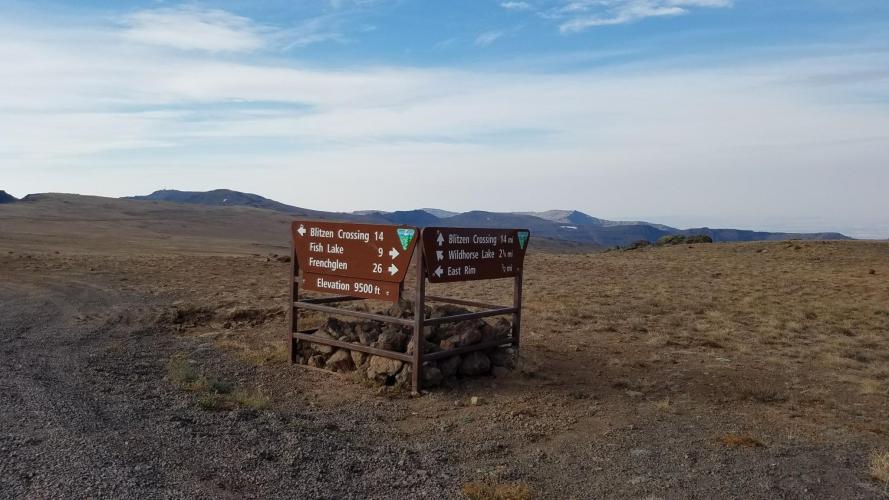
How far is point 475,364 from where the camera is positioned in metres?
9.80

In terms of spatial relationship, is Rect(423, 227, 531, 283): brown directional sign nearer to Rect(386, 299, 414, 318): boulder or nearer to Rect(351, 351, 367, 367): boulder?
Rect(386, 299, 414, 318): boulder

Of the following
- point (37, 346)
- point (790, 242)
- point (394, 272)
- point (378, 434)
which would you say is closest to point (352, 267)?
point (394, 272)

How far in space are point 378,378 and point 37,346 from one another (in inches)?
213

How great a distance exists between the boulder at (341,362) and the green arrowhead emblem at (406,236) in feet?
6.06

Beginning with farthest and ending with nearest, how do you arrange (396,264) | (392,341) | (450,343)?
(392,341) < (450,343) < (396,264)

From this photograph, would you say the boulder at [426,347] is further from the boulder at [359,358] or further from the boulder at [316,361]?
the boulder at [316,361]

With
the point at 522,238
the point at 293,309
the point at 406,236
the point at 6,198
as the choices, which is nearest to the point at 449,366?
the point at 406,236

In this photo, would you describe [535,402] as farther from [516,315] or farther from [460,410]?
[516,315]

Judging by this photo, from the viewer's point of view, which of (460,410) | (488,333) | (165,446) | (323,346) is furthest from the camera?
(323,346)

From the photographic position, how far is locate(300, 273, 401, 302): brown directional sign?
376 inches

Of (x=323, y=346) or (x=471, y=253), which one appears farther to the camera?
(x=323, y=346)

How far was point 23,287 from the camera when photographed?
19.1 meters

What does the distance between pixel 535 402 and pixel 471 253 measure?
2.19 metres

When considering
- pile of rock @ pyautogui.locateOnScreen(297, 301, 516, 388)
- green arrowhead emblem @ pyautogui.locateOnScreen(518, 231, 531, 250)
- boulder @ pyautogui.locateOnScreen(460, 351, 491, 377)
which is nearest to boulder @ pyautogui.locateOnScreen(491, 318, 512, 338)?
pile of rock @ pyautogui.locateOnScreen(297, 301, 516, 388)
